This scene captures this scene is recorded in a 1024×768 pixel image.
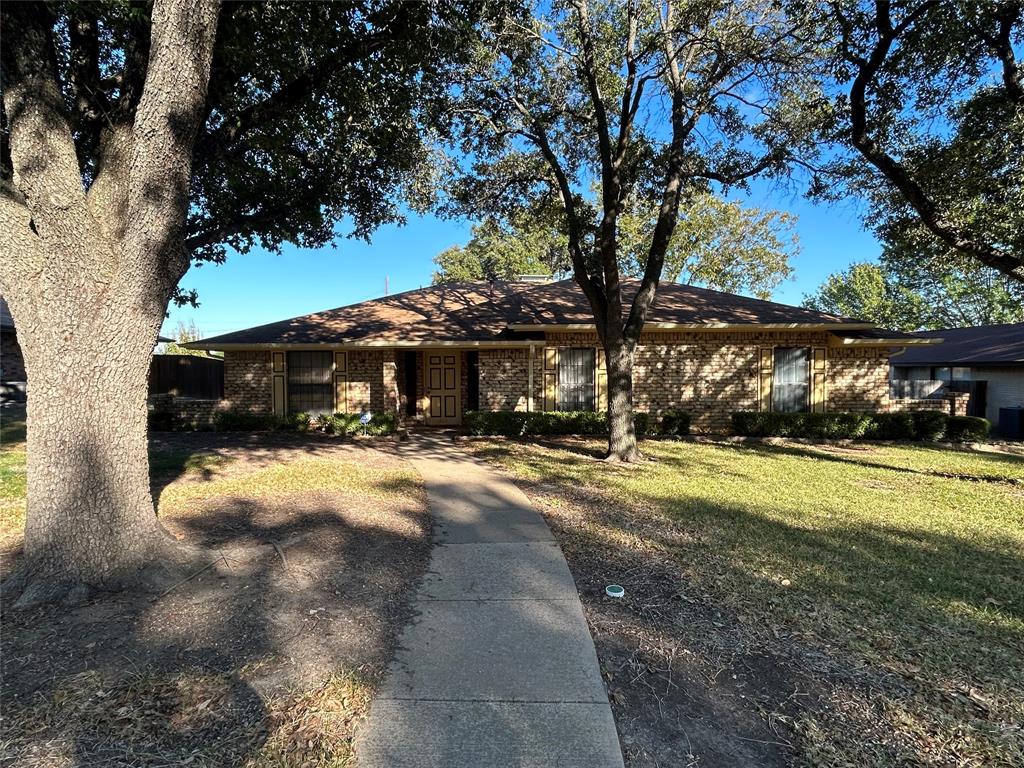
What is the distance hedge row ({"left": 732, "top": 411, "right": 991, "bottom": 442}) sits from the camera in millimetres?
11938

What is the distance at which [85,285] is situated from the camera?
131 inches

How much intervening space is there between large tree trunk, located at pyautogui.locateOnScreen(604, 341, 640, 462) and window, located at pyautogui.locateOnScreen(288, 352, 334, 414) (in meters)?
8.06

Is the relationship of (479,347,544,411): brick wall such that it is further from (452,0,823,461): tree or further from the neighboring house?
the neighboring house

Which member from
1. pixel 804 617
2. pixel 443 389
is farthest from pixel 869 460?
pixel 443 389

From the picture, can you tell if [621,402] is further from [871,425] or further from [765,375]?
[871,425]

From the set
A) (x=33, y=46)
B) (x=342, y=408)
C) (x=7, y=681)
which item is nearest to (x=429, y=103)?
(x=33, y=46)

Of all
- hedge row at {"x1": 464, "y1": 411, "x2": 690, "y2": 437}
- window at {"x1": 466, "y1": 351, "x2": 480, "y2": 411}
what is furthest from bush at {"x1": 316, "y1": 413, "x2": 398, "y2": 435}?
window at {"x1": 466, "y1": 351, "x2": 480, "y2": 411}

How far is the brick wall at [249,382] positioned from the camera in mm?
13211

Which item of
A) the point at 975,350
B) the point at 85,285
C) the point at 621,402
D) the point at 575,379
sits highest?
the point at 975,350

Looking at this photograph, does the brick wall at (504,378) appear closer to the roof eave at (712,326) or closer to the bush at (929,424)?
the roof eave at (712,326)

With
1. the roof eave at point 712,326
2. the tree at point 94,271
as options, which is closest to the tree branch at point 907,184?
the roof eave at point 712,326

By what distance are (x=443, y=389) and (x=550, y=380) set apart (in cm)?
338

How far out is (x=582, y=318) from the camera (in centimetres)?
1276

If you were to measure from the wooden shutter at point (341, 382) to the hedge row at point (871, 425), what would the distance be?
10.6 meters
